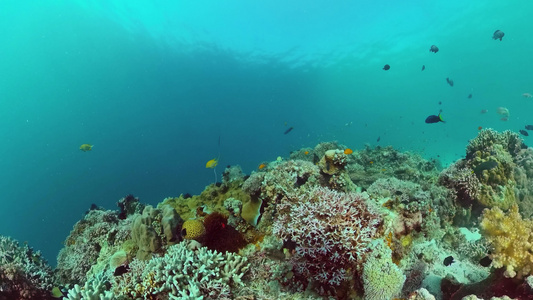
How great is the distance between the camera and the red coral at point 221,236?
5715 millimetres

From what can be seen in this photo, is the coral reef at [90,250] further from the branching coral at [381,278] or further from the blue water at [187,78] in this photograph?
the blue water at [187,78]

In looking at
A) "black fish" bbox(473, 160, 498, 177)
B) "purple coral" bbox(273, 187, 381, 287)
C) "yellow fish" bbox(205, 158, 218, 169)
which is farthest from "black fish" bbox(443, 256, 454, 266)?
"yellow fish" bbox(205, 158, 218, 169)

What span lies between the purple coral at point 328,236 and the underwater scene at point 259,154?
30 millimetres

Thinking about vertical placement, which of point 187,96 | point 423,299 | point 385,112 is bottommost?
point 423,299

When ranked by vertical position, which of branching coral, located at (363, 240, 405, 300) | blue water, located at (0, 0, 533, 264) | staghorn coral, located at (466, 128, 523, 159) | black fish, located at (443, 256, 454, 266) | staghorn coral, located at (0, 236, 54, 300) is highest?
blue water, located at (0, 0, 533, 264)

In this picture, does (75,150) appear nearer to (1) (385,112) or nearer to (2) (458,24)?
(2) (458,24)

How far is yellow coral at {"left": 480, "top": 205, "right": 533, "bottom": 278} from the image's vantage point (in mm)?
3027

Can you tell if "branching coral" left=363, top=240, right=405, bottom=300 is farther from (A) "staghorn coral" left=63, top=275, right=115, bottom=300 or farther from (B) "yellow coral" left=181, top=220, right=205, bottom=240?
(A) "staghorn coral" left=63, top=275, right=115, bottom=300

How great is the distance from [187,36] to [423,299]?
58346mm

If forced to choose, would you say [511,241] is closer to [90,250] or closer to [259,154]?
[90,250]

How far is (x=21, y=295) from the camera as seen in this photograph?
21.5 feet

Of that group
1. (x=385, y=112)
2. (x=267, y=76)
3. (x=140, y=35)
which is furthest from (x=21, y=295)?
(x=385, y=112)

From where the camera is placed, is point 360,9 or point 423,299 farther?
point 360,9

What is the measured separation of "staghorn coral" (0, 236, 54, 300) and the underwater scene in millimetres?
53
